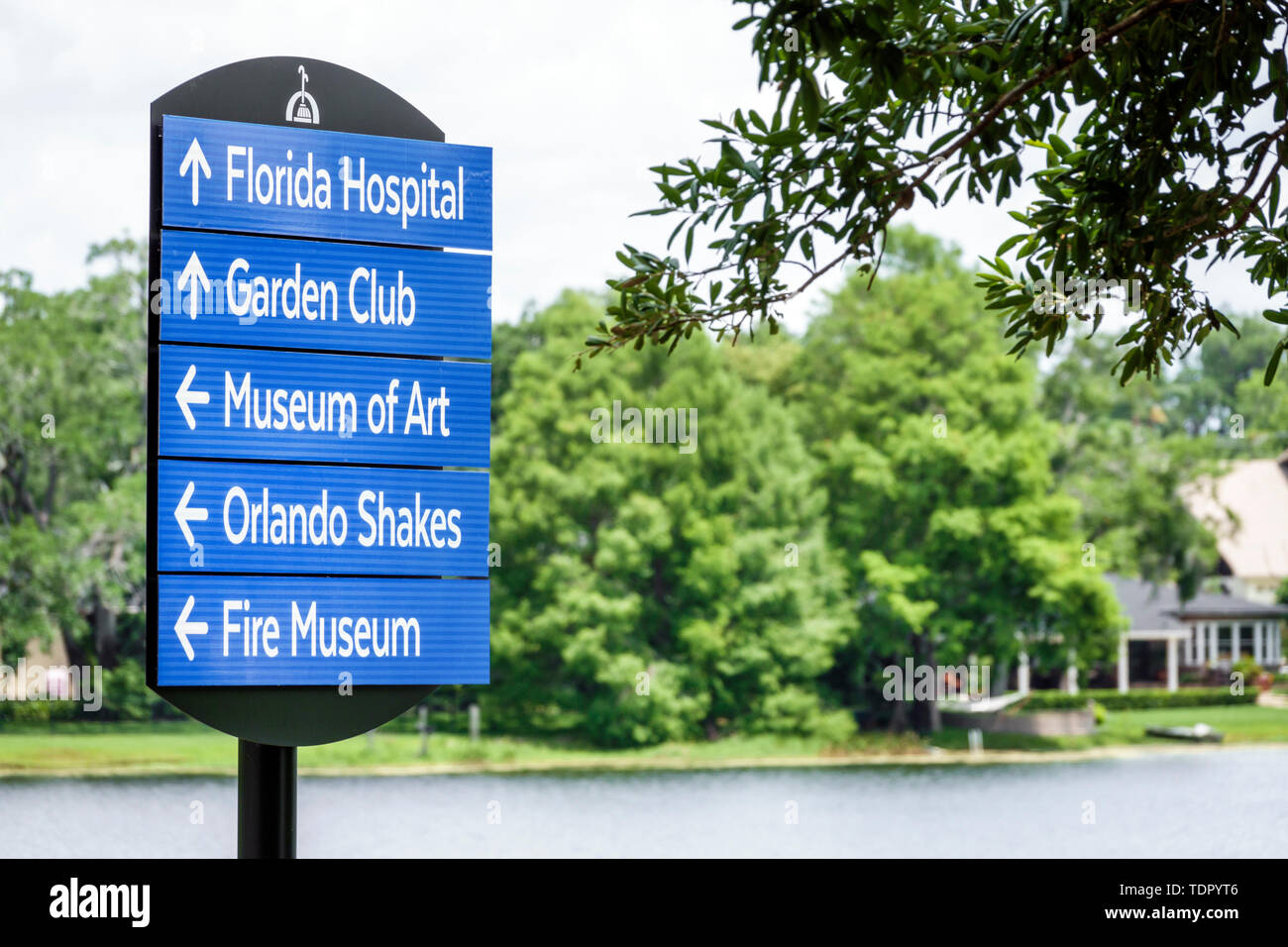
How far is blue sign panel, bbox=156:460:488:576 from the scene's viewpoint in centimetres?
480

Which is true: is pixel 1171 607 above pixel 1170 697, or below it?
above

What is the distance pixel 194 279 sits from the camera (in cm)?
484

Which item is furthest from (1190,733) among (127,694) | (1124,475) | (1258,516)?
(127,694)

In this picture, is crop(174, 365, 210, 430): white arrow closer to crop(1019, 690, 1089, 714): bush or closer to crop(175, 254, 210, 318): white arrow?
crop(175, 254, 210, 318): white arrow

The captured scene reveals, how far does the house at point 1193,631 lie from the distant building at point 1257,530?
0.56m

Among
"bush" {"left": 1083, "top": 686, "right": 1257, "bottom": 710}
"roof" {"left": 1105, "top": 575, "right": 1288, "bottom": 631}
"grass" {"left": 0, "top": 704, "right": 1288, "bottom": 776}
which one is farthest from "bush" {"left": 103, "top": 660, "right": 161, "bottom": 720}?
"roof" {"left": 1105, "top": 575, "right": 1288, "bottom": 631}

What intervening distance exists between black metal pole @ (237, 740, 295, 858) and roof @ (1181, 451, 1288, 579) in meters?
36.6

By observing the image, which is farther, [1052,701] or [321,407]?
[1052,701]

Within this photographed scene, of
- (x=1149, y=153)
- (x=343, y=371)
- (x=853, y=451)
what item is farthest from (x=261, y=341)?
(x=853, y=451)

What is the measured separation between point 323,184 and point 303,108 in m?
0.25

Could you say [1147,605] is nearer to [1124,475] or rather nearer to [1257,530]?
[1257,530]

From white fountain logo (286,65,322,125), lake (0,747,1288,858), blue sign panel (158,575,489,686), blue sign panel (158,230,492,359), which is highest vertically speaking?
white fountain logo (286,65,322,125)

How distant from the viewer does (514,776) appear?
32.1 metres
